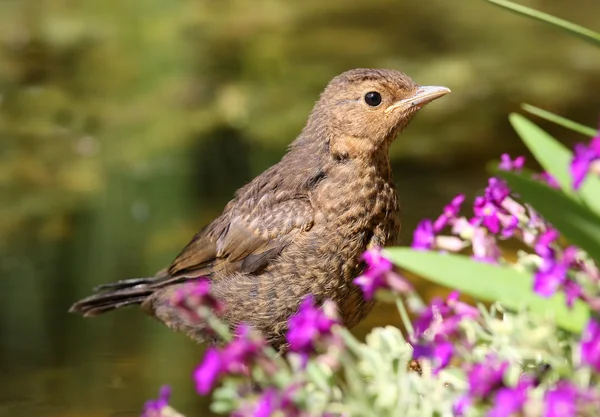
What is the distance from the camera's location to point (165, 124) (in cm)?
905

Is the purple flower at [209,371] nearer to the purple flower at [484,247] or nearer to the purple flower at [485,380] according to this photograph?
the purple flower at [485,380]

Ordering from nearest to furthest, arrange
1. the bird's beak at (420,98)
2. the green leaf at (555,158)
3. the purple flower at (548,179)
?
the green leaf at (555,158) < the purple flower at (548,179) < the bird's beak at (420,98)

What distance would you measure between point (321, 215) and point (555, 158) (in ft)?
6.79

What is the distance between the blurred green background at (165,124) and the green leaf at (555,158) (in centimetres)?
284

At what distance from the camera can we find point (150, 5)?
1139 cm

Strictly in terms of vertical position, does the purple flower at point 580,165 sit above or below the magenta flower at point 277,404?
above

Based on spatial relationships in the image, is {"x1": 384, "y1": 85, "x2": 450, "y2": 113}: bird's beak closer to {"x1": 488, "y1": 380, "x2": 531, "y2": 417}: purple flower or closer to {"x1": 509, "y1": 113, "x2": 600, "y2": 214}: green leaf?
{"x1": 509, "y1": 113, "x2": 600, "y2": 214}: green leaf

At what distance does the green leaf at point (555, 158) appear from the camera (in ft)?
9.04

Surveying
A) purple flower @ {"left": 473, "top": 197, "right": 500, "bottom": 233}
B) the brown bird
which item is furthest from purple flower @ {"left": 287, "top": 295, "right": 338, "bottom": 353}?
the brown bird

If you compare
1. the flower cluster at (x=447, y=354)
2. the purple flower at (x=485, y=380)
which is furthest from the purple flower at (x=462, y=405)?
the purple flower at (x=485, y=380)

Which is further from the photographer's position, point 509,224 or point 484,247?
point 509,224

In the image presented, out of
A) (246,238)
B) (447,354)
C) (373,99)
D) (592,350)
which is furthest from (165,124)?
(592,350)

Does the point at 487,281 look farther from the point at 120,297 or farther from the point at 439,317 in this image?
the point at 120,297

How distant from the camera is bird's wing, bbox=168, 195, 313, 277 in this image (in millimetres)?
4867
